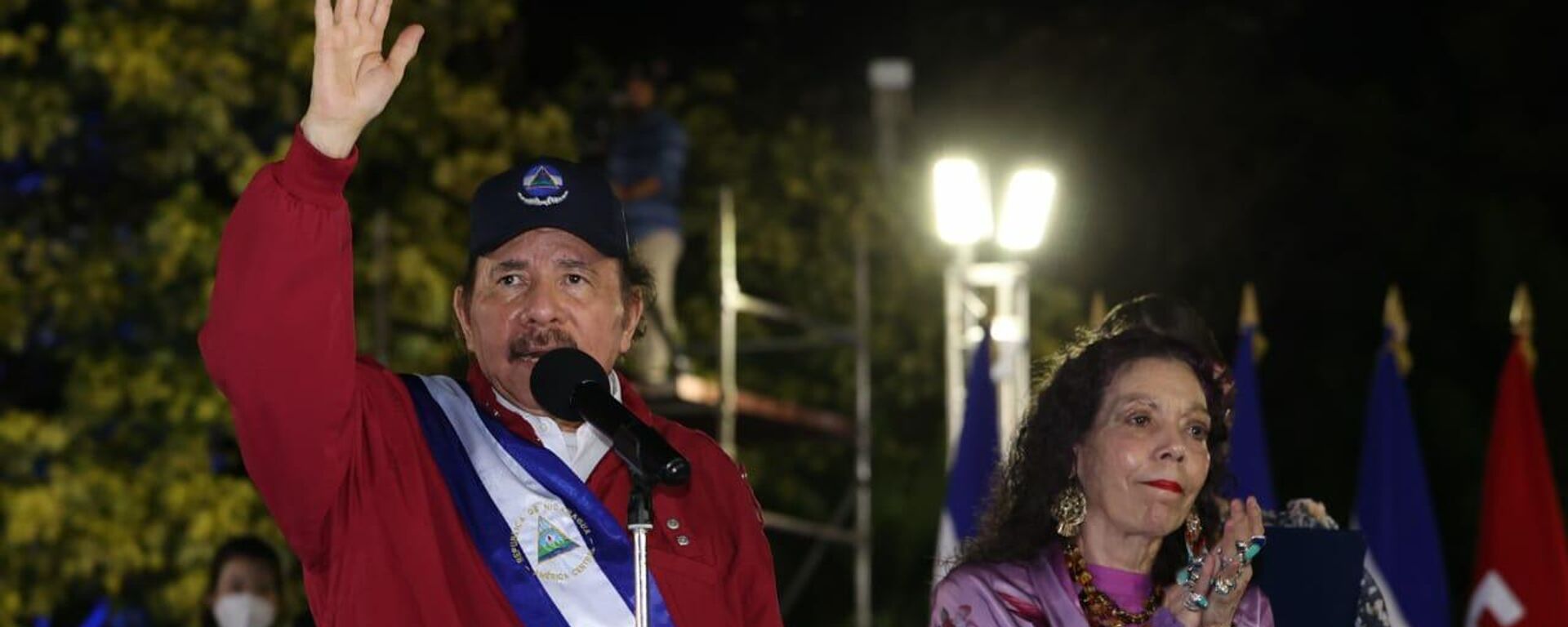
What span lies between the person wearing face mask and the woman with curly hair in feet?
10.3

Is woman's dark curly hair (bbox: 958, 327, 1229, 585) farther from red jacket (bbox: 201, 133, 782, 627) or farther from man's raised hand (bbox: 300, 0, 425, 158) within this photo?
man's raised hand (bbox: 300, 0, 425, 158)

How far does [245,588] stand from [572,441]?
383 cm

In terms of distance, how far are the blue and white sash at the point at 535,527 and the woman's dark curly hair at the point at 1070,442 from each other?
51.6 inches

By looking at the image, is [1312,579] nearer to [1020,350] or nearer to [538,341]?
[538,341]

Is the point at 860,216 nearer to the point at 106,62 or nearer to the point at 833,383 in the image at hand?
the point at 833,383

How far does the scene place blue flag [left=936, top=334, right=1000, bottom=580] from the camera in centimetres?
1047

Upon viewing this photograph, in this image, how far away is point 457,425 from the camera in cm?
418

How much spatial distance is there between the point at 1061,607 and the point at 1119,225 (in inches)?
691

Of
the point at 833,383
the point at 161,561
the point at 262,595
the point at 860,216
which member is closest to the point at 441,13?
the point at 161,561

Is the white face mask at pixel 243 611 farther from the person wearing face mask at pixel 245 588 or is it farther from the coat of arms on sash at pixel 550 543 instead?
the coat of arms on sash at pixel 550 543

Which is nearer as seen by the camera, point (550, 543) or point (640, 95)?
point (550, 543)

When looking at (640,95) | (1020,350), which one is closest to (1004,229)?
(1020,350)

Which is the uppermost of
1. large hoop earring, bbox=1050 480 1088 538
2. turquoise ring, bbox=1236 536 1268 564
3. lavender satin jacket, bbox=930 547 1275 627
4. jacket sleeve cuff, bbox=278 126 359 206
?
jacket sleeve cuff, bbox=278 126 359 206

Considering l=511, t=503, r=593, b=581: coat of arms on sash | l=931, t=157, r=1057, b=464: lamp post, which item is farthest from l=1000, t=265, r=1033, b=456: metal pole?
l=511, t=503, r=593, b=581: coat of arms on sash
